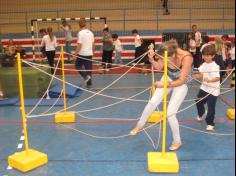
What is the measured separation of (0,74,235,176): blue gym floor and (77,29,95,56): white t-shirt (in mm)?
1980

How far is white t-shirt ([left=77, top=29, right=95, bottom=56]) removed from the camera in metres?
8.75

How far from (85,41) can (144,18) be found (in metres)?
8.78

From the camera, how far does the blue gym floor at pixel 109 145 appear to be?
439 centimetres

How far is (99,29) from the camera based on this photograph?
16.4 meters

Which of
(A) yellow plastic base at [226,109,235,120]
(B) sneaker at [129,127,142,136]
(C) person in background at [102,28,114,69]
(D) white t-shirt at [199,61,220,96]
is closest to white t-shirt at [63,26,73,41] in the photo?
(C) person in background at [102,28,114,69]

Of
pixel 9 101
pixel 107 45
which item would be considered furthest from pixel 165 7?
pixel 9 101

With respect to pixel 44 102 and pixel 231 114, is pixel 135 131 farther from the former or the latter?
pixel 44 102

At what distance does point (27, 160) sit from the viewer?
14.5 ft

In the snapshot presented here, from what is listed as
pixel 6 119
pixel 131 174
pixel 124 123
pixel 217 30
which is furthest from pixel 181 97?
pixel 217 30

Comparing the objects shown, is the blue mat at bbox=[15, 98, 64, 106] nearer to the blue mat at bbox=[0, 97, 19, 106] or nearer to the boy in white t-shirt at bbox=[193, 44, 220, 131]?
the blue mat at bbox=[0, 97, 19, 106]

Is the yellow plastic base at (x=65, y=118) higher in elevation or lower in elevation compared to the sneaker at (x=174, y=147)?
higher

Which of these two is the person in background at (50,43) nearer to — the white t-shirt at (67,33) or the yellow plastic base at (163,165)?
the white t-shirt at (67,33)

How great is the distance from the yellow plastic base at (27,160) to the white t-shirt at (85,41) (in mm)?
4609

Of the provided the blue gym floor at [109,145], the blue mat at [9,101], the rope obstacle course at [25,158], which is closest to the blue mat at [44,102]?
the blue mat at [9,101]
